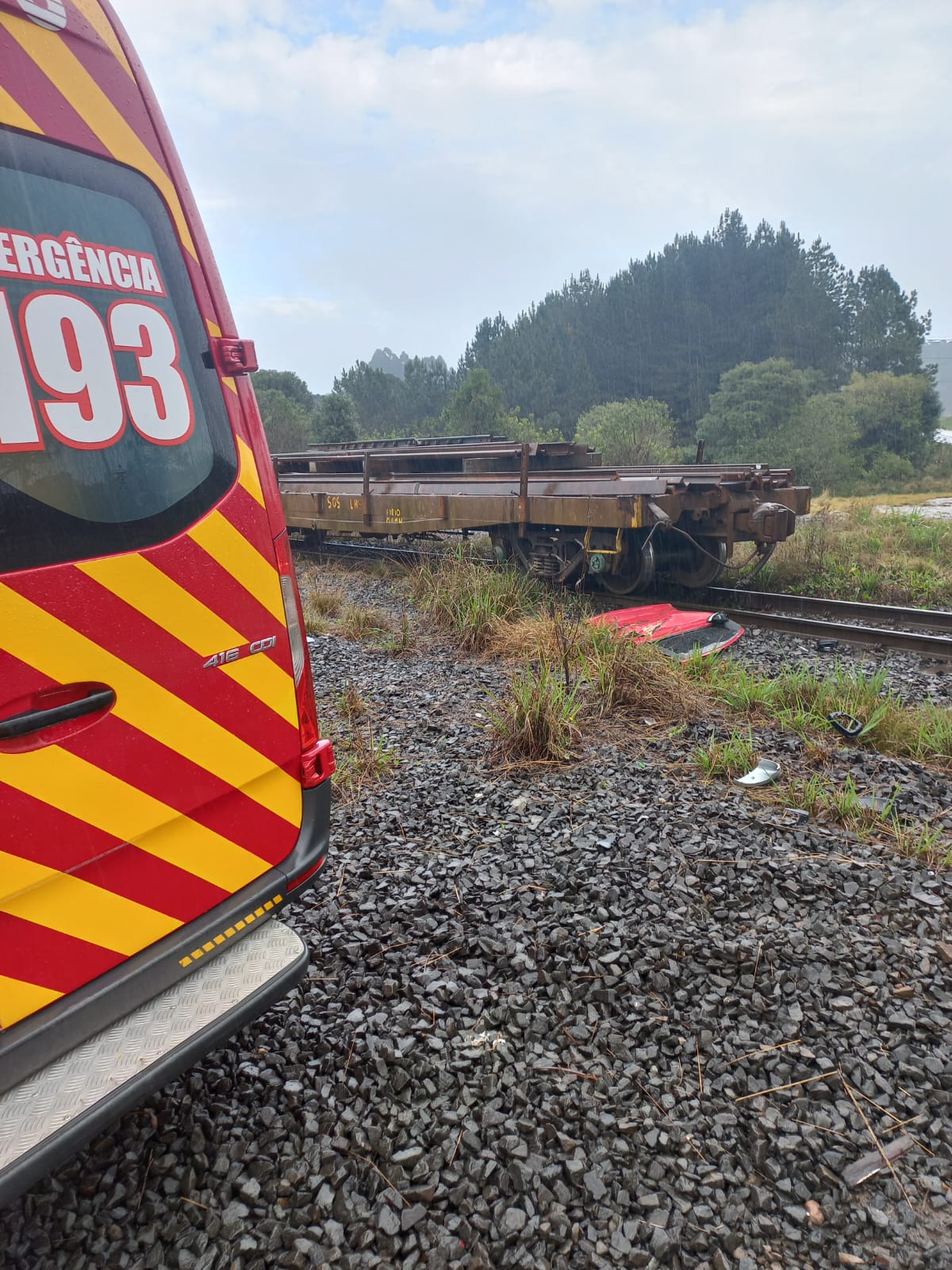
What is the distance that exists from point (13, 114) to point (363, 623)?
550 cm

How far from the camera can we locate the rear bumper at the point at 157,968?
4.81 feet

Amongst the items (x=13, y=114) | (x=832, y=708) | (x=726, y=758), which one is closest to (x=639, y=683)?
(x=726, y=758)

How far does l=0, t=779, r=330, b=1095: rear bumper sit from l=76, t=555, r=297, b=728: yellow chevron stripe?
360mm

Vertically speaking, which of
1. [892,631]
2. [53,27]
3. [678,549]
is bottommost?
[892,631]

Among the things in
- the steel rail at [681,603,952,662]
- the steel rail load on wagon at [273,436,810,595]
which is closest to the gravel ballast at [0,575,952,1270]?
the steel rail at [681,603,952,662]

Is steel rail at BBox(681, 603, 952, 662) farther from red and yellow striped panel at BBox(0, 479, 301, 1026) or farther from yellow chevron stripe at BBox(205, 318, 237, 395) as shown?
yellow chevron stripe at BBox(205, 318, 237, 395)

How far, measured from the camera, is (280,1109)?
6.45ft

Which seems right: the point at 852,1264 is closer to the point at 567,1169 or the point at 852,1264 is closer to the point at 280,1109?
the point at 567,1169

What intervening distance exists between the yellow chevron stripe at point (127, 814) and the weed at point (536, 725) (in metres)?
2.10

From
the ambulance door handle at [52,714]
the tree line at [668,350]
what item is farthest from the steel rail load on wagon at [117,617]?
the tree line at [668,350]

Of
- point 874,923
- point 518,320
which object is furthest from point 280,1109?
point 518,320

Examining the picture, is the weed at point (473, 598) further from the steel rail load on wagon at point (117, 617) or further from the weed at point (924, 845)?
the steel rail load on wagon at point (117, 617)

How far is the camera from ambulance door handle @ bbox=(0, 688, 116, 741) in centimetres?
138

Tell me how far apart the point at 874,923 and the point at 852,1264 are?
1.24 metres
